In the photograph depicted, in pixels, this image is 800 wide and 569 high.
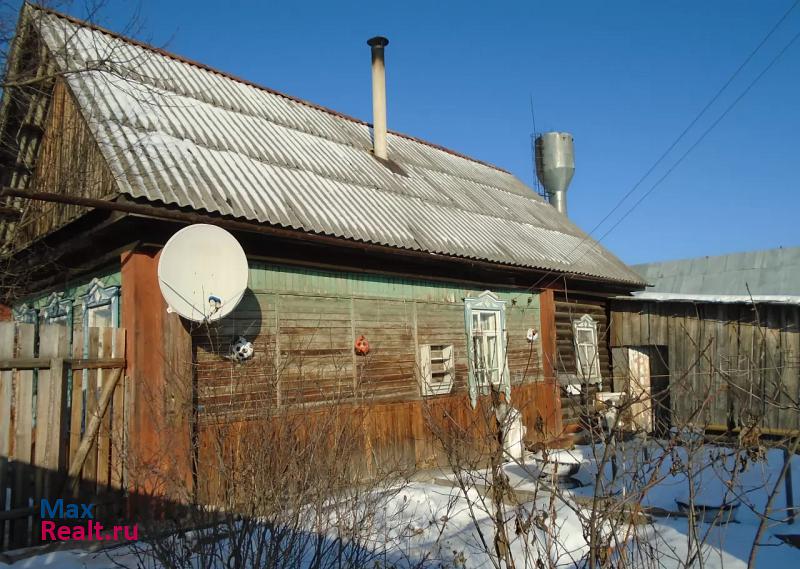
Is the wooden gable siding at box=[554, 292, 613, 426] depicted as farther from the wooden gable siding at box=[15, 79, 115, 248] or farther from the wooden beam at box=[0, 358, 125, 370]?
the wooden gable siding at box=[15, 79, 115, 248]

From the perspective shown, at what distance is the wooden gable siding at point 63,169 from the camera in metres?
6.62

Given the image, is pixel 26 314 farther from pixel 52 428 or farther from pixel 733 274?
pixel 733 274

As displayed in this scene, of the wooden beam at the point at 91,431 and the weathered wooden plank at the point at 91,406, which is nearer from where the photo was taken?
the wooden beam at the point at 91,431

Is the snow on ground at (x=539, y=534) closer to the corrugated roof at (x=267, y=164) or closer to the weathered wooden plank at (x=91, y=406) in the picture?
the weathered wooden plank at (x=91, y=406)

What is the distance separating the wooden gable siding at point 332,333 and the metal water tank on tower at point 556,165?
14.4 m

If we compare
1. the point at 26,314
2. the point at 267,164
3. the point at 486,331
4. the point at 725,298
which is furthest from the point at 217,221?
the point at 725,298

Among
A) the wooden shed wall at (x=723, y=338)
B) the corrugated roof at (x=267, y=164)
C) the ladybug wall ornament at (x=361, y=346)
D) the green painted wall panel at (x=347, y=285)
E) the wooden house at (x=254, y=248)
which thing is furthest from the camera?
the wooden shed wall at (x=723, y=338)

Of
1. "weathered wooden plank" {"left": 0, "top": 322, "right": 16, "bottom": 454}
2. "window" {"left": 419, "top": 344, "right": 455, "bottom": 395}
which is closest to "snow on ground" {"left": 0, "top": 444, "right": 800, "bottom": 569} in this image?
"weathered wooden plank" {"left": 0, "top": 322, "right": 16, "bottom": 454}

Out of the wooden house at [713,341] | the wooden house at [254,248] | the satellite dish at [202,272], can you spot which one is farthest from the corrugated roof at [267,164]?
the wooden house at [713,341]

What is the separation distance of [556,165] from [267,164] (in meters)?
16.8

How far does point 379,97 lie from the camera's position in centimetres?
1196

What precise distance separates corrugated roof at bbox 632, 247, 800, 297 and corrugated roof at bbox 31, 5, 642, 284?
1025 cm

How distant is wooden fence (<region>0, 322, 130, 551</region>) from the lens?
4.97m

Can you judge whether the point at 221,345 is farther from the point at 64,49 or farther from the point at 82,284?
the point at 64,49
